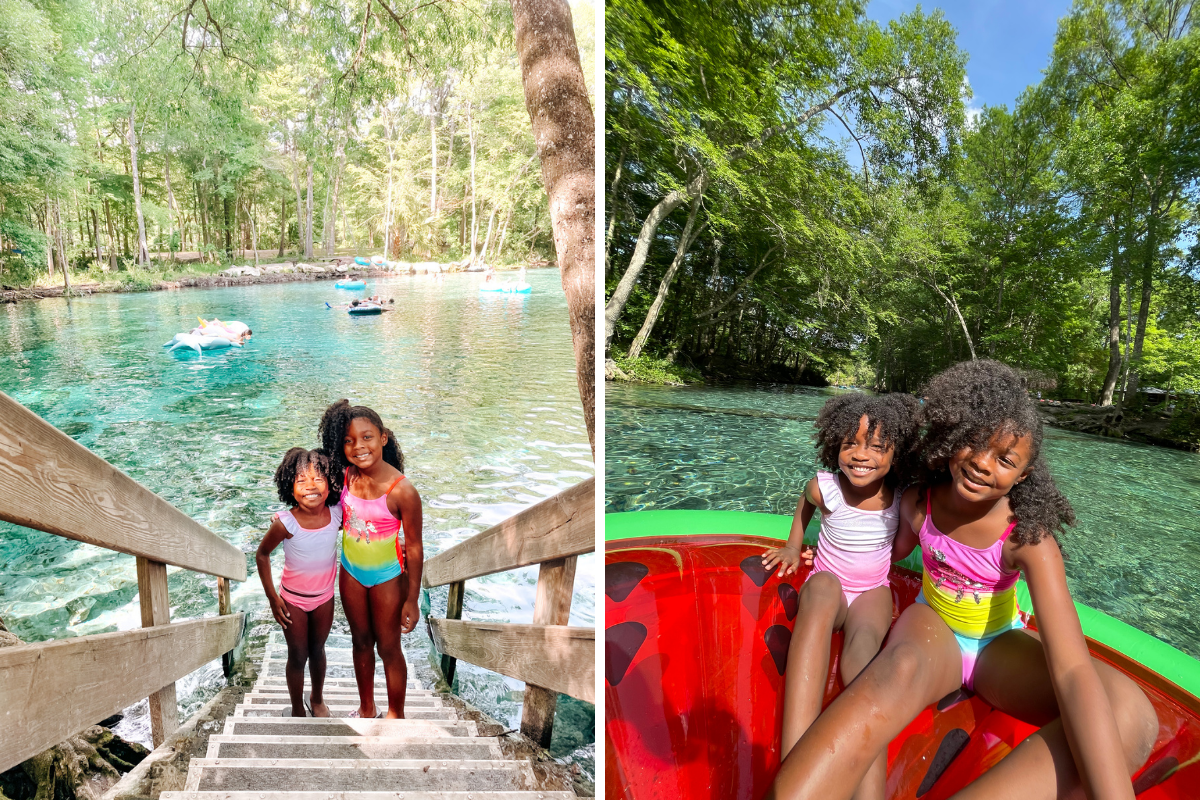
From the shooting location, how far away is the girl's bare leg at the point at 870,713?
2.11 feet

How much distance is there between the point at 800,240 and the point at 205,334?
2.09 m

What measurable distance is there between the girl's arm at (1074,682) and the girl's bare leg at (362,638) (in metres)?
1.31

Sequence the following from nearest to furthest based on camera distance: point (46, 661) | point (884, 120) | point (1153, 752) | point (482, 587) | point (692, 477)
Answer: point (1153, 752) → point (46, 661) → point (884, 120) → point (482, 587) → point (692, 477)

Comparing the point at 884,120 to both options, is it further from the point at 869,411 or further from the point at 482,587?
the point at 482,587

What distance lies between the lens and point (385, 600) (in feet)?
4.45

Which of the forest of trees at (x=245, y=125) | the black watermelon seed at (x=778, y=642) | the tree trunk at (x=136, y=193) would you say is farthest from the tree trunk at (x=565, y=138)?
the tree trunk at (x=136, y=193)

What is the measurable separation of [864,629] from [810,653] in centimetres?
12

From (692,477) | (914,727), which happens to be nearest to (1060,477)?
(914,727)

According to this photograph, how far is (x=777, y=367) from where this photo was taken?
1966 millimetres

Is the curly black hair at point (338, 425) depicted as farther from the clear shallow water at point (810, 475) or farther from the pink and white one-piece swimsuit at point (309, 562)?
the clear shallow water at point (810, 475)

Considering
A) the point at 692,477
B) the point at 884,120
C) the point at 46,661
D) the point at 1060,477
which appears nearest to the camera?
the point at 46,661

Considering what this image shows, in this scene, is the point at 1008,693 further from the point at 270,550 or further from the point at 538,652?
the point at 270,550

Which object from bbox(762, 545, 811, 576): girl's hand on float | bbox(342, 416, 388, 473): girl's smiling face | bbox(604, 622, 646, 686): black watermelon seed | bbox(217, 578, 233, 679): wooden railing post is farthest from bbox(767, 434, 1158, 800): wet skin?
bbox(217, 578, 233, 679): wooden railing post

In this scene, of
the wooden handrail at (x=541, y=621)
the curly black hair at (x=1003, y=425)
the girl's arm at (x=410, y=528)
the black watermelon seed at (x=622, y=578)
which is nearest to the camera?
the curly black hair at (x=1003, y=425)
